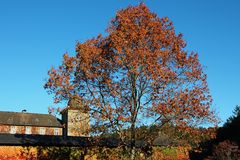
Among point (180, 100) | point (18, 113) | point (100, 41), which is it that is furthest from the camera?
point (18, 113)

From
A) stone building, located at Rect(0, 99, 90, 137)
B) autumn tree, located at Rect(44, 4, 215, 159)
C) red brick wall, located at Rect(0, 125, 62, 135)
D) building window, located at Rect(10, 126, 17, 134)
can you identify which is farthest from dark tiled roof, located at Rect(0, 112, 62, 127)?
autumn tree, located at Rect(44, 4, 215, 159)

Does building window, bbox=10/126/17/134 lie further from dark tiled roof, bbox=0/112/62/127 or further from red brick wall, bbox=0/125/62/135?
dark tiled roof, bbox=0/112/62/127

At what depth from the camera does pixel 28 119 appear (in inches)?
2781

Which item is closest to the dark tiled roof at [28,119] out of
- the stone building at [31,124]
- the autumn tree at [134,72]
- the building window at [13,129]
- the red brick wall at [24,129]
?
the stone building at [31,124]

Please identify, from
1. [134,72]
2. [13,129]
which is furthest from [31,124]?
[134,72]

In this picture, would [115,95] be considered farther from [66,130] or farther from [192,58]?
[66,130]

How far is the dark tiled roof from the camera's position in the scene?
225ft

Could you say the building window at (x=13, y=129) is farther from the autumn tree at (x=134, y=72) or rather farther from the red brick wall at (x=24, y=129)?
the autumn tree at (x=134, y=72)

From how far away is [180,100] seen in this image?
21.9 metres

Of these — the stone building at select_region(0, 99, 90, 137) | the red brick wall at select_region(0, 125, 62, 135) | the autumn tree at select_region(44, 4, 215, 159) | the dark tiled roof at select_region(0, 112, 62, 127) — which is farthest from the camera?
the dark tiled roof at select_region(0, 112, 62, 127)

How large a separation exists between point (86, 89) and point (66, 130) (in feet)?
165

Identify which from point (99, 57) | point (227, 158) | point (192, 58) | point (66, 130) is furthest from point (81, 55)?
point (66, 130)

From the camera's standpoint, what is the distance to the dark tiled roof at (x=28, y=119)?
6844 centimetres

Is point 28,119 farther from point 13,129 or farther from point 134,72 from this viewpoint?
point 134,72
